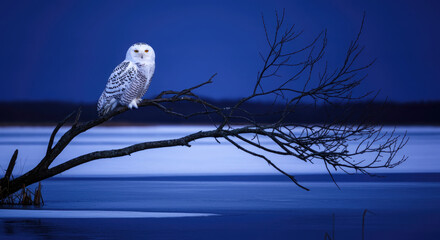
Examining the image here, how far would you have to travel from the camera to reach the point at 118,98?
1141 cm

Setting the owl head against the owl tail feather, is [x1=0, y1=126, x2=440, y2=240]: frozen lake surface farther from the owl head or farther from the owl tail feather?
the owl head

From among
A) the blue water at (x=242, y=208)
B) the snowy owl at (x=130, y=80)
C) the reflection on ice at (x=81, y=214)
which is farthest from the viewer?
the snowy owl at (x=130, y=80)

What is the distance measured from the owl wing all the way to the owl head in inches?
4.8

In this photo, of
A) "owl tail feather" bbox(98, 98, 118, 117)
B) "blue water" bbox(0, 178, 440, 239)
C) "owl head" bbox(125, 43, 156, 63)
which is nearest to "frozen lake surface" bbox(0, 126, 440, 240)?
"blue water" bbox(0, 178, 440, 239)

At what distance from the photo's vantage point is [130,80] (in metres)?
11.3

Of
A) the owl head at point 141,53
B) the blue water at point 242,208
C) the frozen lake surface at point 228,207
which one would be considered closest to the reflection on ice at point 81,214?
the frozen lake surface at point 228,207

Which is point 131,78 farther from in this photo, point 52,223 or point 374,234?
point 374,234

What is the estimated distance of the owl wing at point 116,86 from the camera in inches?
443

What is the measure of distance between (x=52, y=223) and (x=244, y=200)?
416cm

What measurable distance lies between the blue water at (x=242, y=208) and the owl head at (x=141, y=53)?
2308 millimetres

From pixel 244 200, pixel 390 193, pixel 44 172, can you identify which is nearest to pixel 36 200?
pixel 44 172

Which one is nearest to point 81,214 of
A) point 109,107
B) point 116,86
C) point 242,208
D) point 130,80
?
point 109,107

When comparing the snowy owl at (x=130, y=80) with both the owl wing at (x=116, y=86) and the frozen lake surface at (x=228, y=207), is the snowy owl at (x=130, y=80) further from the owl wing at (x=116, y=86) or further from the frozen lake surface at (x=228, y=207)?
the frozen lake surface at (x=228, y=207)

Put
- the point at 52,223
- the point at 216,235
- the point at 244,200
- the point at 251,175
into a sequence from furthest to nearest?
the point at 251,175 → the point at 244,200 → the point at 52,223 → the point at 216,235
